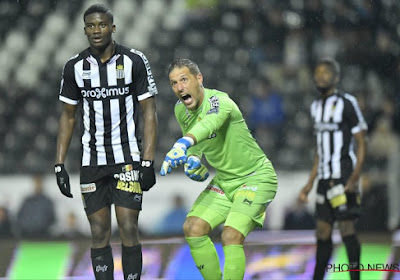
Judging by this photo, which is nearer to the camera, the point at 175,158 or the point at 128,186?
the point at 175,158

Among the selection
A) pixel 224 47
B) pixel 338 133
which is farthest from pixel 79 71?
pixel 224 47

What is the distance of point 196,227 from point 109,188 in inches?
23.5

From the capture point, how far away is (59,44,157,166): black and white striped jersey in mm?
4637

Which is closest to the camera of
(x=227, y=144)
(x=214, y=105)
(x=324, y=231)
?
(x=214, y=105)

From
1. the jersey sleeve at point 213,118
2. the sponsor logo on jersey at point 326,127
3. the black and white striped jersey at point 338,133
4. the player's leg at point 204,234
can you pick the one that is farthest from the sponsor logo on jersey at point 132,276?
the sponsor logo on jersey at point 326,127

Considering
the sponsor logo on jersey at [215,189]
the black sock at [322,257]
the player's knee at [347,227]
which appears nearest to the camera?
the sponsor logo on jersey at [215,189]

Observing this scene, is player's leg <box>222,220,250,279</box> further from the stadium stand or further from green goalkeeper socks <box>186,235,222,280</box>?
the stadium stand

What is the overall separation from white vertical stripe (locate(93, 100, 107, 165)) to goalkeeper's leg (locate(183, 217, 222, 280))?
0.67m

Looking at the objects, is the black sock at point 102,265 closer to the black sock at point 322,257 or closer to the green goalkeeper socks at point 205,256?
the green goalkeeper socks at point 205,256

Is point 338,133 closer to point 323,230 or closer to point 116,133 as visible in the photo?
point 323,230

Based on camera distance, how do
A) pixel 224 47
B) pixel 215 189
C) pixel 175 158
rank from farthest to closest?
pixel 224 47
pixel 215 189
pixel 175 158

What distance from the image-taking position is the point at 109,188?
15.5 ft

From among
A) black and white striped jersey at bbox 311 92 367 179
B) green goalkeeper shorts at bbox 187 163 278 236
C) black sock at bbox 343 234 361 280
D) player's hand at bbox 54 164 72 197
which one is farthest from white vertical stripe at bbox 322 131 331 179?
player's hand at bbox 54 164 72 197

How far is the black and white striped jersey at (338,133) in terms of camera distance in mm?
6102
